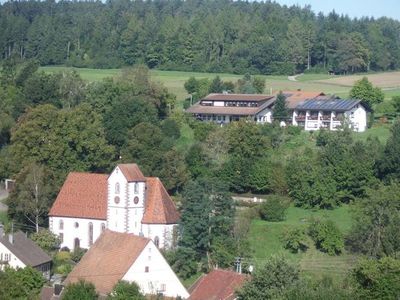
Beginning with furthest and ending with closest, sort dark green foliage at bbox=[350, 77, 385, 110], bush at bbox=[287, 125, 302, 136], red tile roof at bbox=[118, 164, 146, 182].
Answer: dark green foliage at bbox=[350, 77, 385, 110]
bush at bbox=[287, 125, 302, 136]
red tile roof at bbox=[118, 164, 146, 182]

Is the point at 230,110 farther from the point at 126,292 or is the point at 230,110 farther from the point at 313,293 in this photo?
the point at 313,293

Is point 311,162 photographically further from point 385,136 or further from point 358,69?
point 358,69

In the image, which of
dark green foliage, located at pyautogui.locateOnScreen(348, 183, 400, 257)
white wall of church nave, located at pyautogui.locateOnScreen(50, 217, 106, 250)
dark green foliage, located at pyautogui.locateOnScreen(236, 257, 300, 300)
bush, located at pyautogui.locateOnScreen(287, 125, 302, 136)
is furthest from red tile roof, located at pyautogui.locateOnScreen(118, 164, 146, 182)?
bush, located at pyautogui.locateOnScreen(287, 125, 302, 136)

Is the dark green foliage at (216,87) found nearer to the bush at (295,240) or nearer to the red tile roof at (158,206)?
the red tile roof at (158,206)

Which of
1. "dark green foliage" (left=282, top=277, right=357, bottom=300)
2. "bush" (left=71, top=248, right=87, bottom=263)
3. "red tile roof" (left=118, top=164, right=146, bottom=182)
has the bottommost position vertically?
"bush" (left=71, top=248, right=87, bottom=263)

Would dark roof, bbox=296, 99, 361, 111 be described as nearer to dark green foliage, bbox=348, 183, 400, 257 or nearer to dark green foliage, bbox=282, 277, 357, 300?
dark green foliage, bbox=348, 183, 400, 257

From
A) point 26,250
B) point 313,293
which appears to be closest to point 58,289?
point 26,250
